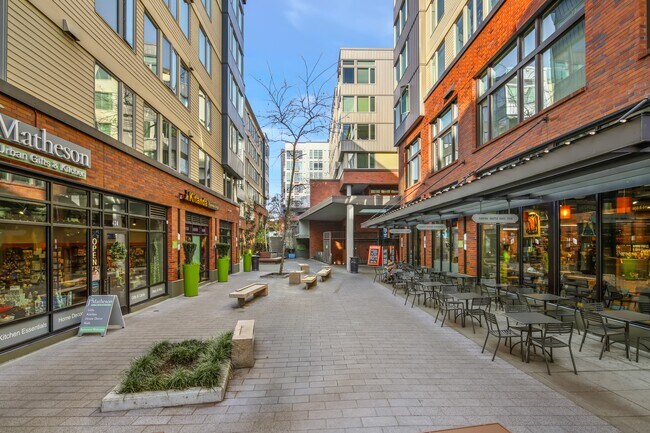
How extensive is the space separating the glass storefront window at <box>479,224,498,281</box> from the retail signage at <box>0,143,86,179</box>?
1185 centimetres

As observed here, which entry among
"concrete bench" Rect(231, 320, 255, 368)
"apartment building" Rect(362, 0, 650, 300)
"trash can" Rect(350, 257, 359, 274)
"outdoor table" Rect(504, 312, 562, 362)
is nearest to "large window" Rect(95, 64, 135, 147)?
"concrete bench" Rect(231, 320, 255, 368)

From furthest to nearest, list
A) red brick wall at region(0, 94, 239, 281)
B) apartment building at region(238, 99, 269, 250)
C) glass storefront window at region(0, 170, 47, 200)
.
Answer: apartment building at region(238, 99, 269, 250) < red brick wall at region(0, 94, 239, 281) < glass storefront window at region(0, 170, 47, 200)

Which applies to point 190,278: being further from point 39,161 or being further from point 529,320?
point 529,320

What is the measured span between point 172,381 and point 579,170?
20.5 feet

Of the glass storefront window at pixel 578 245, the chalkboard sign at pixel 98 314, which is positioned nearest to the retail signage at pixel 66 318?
the chalkboard sign at pixel 98 314

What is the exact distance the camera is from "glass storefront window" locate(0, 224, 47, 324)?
611 cm

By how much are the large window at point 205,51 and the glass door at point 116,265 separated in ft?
36.7

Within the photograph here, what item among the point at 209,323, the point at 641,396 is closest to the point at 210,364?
the point at 209,323

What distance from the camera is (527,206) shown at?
32.4 ft

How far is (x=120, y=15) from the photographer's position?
1000 centimetres

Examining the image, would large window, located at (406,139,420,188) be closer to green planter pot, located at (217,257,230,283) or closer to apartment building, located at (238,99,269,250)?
green planter pot, located at (217,257,230,283)

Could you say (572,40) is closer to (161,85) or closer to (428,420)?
(428,420)

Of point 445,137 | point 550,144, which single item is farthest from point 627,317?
point 445,137

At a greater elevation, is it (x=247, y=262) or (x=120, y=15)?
(x=120, y=15)
